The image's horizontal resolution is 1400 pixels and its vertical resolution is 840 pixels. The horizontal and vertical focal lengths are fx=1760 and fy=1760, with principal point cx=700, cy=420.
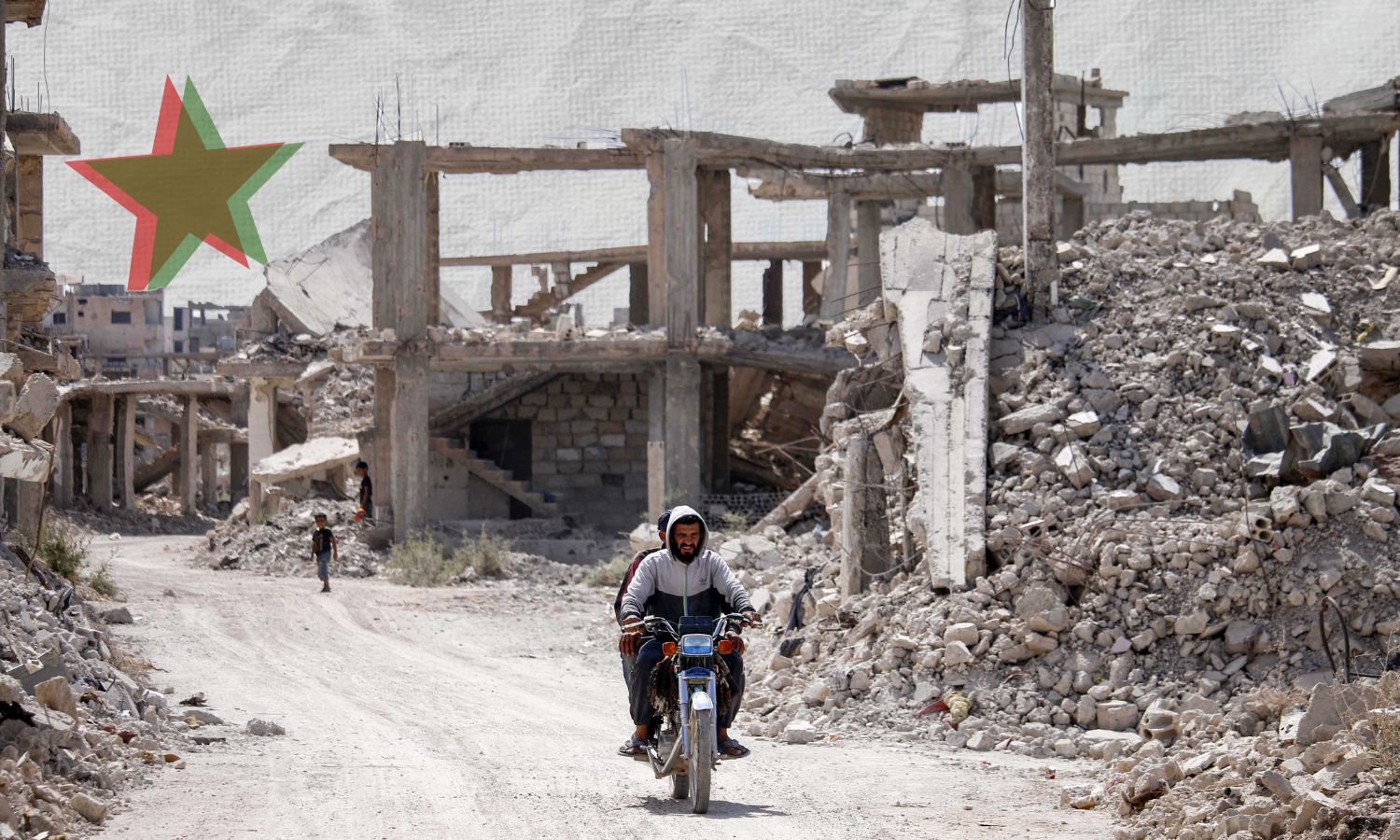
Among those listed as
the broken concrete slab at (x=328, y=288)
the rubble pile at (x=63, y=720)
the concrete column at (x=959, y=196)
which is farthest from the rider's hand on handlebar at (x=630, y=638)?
the broken concrete slab at (x=328, y=288)

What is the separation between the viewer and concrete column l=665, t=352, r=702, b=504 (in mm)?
27422

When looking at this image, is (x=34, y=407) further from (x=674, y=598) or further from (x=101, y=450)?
(x=101, y=450)

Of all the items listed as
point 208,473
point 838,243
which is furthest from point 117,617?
point 208,473

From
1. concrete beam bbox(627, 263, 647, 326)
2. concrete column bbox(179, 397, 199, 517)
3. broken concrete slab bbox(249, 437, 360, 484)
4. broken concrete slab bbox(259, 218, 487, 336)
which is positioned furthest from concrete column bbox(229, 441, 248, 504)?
broken concrete slab bbox(249, 437, 360, 484)

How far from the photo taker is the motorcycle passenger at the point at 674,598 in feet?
28.2

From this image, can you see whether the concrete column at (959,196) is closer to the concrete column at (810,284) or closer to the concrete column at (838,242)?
the concrete column at (838,242)

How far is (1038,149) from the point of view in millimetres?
16062

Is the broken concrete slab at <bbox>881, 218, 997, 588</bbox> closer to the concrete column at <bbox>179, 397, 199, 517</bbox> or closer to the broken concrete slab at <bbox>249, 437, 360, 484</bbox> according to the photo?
the broken concrete slab at <bbox>249, 437, 360, 484</bbox>

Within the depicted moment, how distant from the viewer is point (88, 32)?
71.1 meters

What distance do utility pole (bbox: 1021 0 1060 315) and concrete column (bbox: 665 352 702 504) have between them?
11.9 m

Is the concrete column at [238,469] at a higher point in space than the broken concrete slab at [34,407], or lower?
lower

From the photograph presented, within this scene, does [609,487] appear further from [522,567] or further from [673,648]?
[673,648]

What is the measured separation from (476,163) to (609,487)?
22.5ft

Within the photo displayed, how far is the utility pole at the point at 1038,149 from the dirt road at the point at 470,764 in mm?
5224
